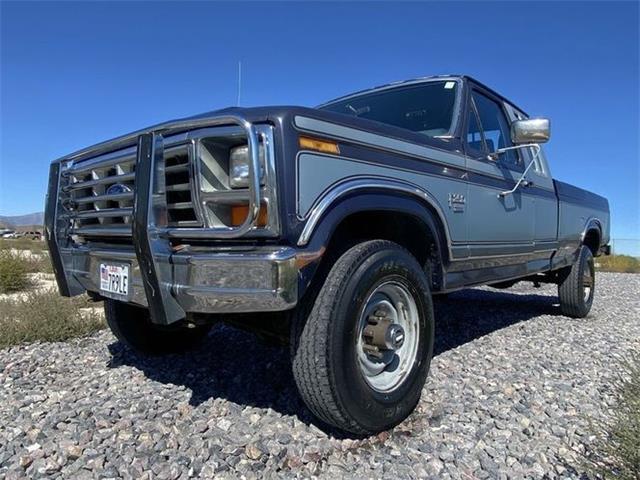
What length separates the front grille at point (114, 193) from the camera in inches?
91.4

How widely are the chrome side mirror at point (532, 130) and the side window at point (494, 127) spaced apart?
326mm

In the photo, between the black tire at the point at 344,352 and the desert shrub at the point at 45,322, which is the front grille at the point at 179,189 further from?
the desert shrub at the point at 45,322

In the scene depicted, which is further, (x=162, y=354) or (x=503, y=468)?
(x=162, y=354)

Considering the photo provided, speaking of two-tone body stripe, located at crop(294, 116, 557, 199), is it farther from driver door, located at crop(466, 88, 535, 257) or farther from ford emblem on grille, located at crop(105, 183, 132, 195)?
ford emblem on grille, located at crop(105, 183, 132, 195)

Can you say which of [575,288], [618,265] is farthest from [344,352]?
[618,265]

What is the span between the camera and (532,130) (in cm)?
360

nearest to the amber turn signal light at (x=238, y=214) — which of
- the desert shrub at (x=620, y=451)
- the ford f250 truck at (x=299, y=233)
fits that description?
the ford f250 truck at (x=299, y=233)

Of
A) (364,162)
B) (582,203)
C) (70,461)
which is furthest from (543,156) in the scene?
(70,461)

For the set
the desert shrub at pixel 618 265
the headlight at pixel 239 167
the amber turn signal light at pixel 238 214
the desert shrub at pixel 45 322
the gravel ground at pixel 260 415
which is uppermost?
the headlight at pixel 239 167

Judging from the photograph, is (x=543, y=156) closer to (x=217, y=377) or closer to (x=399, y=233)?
(x=399, y=233)

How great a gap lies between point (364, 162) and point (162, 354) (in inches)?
92.0

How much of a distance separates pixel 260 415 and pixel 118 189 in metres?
1.47

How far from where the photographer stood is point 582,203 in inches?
229

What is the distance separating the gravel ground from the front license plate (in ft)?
2.36
